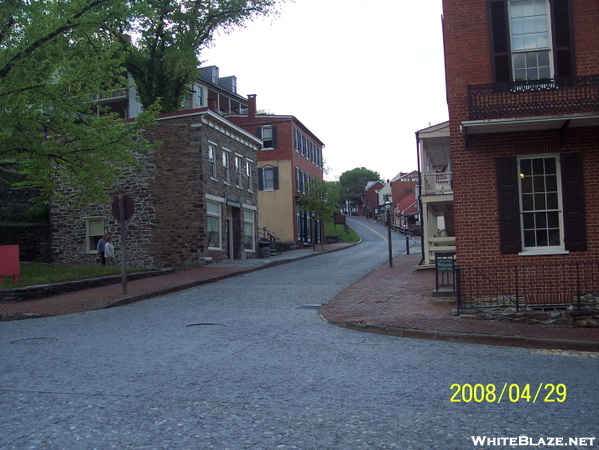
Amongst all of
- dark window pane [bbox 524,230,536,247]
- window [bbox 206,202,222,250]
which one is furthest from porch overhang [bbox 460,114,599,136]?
window [bbox 206,202,222,250]

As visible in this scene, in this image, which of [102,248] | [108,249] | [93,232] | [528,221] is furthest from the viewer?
[93,232]

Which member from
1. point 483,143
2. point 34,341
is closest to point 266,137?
point 483,143

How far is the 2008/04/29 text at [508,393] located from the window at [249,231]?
2494cm

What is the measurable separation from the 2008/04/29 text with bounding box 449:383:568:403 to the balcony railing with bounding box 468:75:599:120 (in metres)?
6.97

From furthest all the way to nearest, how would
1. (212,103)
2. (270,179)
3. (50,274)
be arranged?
1. (212,103)
2. (270,179)
3. (50,274)

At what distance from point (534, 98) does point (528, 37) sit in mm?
1502

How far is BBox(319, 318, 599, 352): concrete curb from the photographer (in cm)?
916

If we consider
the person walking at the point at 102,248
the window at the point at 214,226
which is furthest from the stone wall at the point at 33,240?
the window at the point at 214,226

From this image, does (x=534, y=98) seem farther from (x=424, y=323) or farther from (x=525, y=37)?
(x=424, y=323)

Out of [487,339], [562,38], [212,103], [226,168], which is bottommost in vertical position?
[487,339]

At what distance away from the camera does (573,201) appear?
1218 cm

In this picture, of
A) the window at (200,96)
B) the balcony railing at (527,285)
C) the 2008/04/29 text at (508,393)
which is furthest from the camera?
the window at (200,96)

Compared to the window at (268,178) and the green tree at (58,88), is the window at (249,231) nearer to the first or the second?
the window at (268,178)

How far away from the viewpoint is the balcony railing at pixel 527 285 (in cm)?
1184
